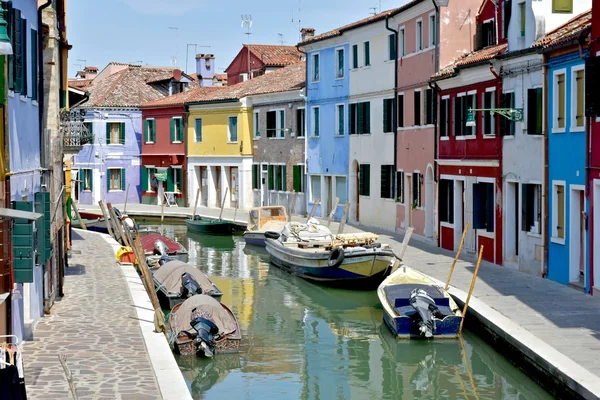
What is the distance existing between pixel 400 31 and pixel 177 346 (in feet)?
68.0

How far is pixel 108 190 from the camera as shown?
5841 centimetres

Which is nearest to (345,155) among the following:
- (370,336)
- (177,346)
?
(370,336)

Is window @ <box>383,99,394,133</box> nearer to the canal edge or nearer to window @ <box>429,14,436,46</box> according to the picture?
window @ <box>429,14,436,46</box>

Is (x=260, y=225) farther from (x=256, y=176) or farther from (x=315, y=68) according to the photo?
(x=256, y=176)

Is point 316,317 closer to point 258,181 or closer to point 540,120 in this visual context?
point 540,120

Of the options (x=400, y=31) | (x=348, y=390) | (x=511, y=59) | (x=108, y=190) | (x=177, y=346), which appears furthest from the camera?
(x=108, y=190)

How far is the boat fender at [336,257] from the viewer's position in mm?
26094

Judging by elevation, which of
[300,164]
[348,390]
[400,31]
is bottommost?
[348,390]

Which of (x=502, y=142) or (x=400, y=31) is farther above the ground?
(x=400, y=31)

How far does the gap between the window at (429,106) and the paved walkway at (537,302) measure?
5008mm

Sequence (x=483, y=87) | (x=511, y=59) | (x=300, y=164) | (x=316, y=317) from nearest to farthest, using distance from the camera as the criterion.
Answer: (x=316, y=317)
(x=511, y=59)
(x=483, y=87)
(x=300, y=164)

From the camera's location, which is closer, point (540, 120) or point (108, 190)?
point (540, 120)

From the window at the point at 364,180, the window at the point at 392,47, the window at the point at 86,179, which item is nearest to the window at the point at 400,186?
the window at the point at 364,180

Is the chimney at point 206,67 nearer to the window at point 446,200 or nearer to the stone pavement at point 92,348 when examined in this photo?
the window at point 446,200
